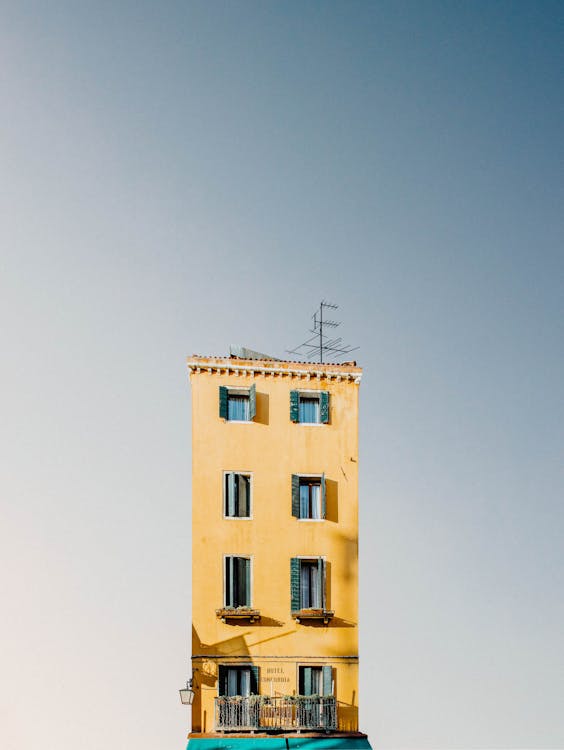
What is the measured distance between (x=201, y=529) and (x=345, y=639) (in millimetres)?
6655

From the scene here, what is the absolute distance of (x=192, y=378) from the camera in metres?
34.9

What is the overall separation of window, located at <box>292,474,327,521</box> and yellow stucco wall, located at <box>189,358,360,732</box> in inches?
10.2

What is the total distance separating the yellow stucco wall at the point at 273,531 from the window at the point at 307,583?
27 cm

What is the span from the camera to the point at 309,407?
3547 centimetres

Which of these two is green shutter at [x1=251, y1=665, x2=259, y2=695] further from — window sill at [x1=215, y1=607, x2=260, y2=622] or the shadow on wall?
the shadow on wall

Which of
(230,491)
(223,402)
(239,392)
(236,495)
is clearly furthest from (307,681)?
(239,392)

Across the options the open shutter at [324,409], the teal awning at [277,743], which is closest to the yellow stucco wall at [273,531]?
the open shutter at [324,409]

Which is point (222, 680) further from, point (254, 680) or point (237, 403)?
point (237, 403)

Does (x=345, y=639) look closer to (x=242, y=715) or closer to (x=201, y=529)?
(x=242, y=715)

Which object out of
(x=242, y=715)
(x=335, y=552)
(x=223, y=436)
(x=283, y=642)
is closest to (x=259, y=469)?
(x=223, y=436)

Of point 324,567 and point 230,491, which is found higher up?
point 230,491

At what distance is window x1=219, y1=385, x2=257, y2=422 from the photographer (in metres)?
34.7

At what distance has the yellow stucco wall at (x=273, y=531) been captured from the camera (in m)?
32.9

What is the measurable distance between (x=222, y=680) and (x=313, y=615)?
13.0ft
